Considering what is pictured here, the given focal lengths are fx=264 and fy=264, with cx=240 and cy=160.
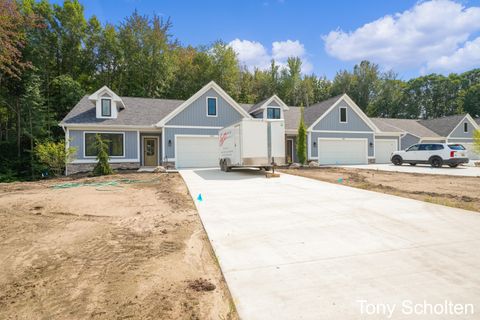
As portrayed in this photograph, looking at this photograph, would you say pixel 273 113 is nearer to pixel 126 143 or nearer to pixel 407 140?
pixel 126 143

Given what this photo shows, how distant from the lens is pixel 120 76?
3148 centimetres

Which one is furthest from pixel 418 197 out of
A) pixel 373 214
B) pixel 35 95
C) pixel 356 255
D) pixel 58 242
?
pixel 35 95

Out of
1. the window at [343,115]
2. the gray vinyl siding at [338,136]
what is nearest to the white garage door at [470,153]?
the gray vinyl siding at [338,136]

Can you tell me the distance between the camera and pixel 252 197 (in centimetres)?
774

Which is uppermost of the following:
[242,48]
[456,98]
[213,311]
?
[242,48]

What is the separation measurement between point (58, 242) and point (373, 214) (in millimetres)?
6105

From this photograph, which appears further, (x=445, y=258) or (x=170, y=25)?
(x=170, y=25)

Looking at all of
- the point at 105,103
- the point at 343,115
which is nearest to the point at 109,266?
the point at 105,103

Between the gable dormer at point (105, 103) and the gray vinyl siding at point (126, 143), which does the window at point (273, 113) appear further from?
the gable dormer at point (105, 103)

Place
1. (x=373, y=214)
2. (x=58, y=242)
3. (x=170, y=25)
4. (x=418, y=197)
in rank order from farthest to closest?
(x=170, y=25)
(x=418, y=197)
(x=373, y=214)
(x=58, y=242)

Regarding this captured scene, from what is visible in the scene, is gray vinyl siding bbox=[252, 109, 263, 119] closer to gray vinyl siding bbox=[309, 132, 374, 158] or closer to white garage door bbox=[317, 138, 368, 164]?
gray vinyl siding bbox=[309, 132, 374, 158]

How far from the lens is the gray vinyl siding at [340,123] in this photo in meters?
21.8

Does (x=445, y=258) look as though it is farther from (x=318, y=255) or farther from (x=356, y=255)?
(x=318, y=255)

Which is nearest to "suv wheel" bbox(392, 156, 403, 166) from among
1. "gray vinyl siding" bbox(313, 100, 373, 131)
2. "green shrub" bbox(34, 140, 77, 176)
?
"gray vinyl siding" bbox(313, 100, 373, 131)
